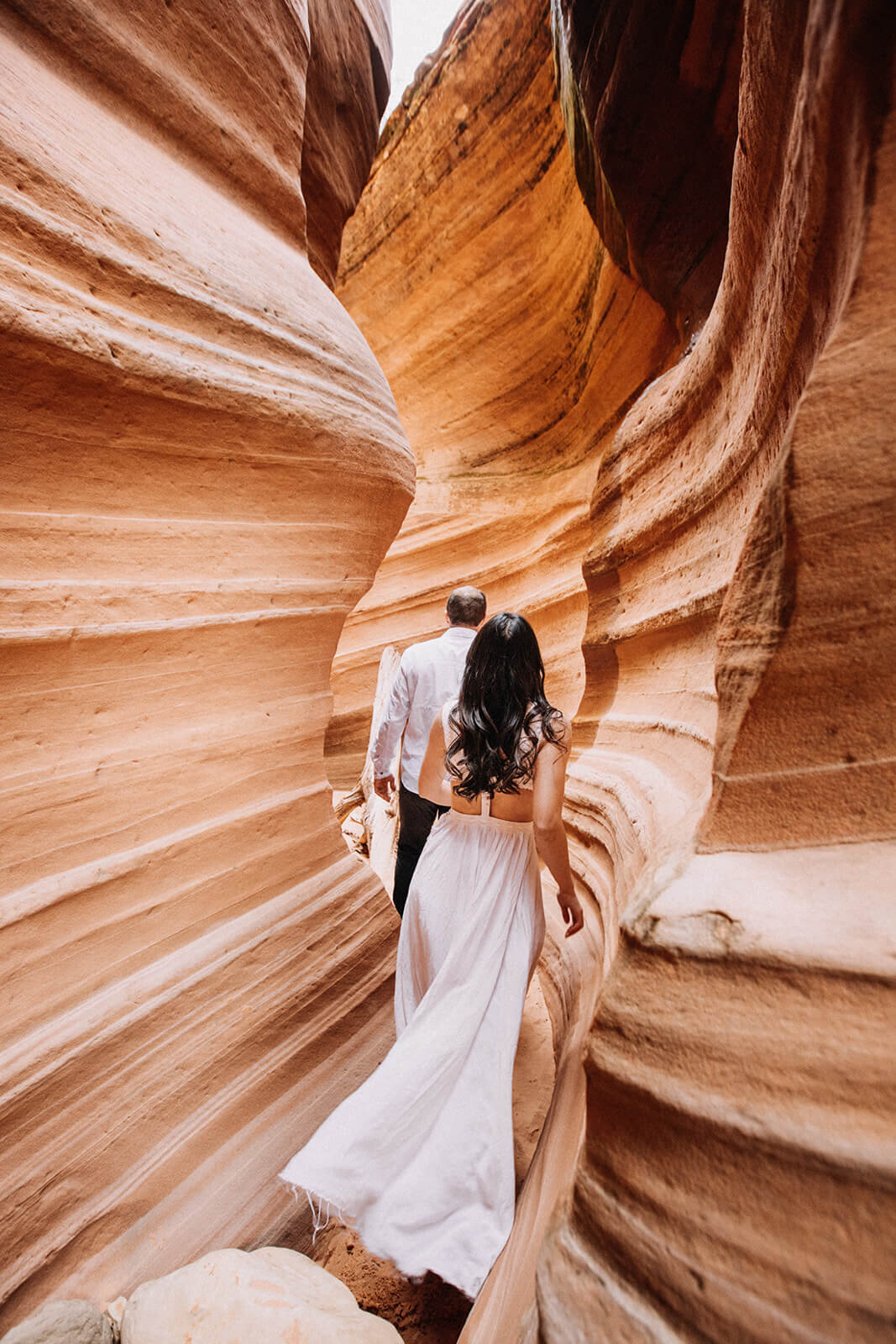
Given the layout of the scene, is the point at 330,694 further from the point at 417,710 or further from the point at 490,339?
the point at 490,339

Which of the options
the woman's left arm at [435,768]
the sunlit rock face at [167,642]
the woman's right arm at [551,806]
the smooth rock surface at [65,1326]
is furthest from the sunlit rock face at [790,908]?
the sunlit rock face at [167,642]

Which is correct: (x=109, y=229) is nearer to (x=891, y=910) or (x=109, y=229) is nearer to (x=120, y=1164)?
(x=891, y=910)

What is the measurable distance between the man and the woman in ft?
2.49

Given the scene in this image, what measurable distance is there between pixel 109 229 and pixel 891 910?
225 centimetres

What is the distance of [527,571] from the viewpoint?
5.59m

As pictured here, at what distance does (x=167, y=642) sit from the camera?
6.20 feet

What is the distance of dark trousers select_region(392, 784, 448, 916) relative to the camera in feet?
9.13

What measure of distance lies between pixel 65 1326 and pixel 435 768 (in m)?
1.47

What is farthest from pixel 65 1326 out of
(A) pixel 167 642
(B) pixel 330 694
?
(B) pixel 330 694

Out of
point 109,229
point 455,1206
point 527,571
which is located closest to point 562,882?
point 455,1206

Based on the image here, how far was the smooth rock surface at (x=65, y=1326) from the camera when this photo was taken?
51.2 inches

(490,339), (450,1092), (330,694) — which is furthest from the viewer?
(490,339)

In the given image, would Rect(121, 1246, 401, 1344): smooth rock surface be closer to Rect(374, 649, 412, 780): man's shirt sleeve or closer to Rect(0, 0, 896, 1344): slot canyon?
Rect(0, 0, 896, 1344): slot canyon

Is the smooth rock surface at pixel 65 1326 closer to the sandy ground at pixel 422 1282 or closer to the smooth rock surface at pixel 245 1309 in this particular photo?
the smooth rock surface at pixel 245 1309
